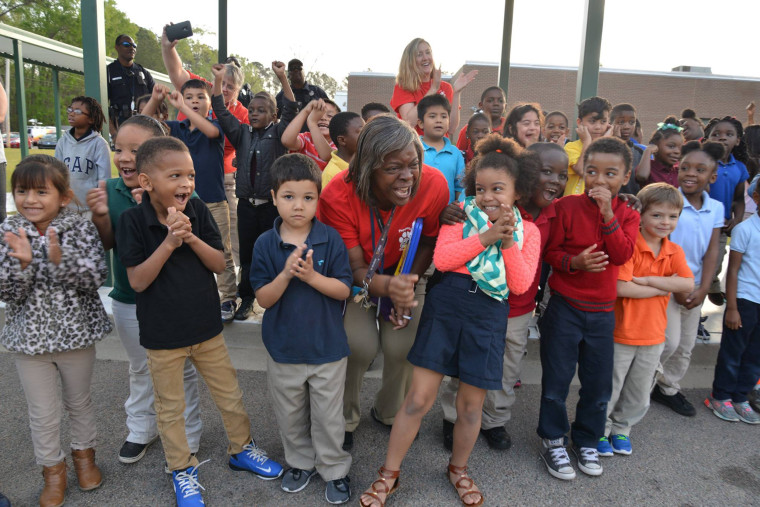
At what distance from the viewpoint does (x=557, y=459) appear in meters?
2.75

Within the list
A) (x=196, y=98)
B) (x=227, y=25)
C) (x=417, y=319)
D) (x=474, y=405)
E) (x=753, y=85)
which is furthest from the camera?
(x=753, y=85)

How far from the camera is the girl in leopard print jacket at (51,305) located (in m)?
2.31

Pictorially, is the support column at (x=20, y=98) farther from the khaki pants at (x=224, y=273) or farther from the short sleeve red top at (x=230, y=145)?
the khaki pants at (x=224, y=273)

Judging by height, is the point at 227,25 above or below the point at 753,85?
below

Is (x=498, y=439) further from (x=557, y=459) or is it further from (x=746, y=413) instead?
(x=746, y=413)

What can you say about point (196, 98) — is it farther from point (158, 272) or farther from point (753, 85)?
point (753, 85)

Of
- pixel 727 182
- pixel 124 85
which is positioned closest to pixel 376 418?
pixel 727 182

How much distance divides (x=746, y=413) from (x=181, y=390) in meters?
3.70

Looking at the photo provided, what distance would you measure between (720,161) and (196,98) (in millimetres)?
4791

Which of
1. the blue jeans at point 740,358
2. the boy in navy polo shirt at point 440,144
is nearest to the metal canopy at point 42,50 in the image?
the boy in navy polo shirt at point 440,144

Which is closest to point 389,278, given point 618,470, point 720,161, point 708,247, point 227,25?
point 618,470

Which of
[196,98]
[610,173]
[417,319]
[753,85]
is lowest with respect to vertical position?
[417,319]

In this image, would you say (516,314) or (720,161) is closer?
(516,314)

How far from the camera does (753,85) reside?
32.1 m
